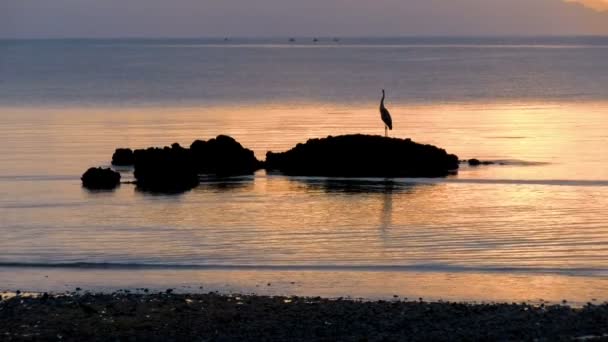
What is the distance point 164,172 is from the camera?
3241 centimetres

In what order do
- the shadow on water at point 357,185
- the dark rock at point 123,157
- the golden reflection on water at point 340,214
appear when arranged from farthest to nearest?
the dark rock at point 123,157 < the shadow on water at point 357,185 < the golden reflection on water at point 340,214

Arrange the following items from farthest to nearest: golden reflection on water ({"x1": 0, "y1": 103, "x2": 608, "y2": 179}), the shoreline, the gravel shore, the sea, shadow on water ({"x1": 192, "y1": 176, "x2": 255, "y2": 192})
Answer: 1. golden reflection on water ({"x1": 0, "y1": 103, "x2": 608, "y2": 179})
2. shadow on water ({"x1": 192, "y1": 176, "x2": 255, "y2": 192})
3. the sea
4. the shoreline
5. the gravel shore

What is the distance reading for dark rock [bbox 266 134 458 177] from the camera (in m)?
34.1

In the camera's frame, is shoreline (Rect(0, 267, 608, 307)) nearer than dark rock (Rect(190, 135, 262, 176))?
Yes

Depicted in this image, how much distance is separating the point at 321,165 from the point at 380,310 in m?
18.6

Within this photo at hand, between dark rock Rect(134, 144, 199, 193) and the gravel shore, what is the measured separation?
1527 cm

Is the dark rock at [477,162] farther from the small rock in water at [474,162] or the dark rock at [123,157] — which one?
the dark rock at [123,157]

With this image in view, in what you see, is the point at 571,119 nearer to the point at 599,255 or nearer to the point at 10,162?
the point at 10,162

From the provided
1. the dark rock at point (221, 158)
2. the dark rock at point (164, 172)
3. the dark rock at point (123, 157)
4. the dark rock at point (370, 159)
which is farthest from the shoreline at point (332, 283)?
the dark rock at point (123, 157)

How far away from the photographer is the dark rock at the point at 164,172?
1272 inches

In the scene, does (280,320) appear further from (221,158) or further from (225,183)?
(221,158)

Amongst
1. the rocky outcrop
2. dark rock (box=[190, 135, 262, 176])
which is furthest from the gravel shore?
dark rock (box=[190, 135, 262, 176])

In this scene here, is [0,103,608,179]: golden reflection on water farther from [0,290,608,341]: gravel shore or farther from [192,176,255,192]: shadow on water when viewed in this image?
[0,290,608,341]: gravel shore

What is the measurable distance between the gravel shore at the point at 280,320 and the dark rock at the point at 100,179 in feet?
49.0
